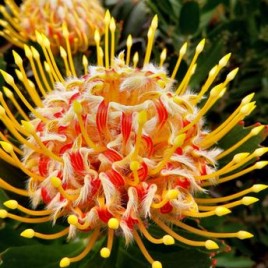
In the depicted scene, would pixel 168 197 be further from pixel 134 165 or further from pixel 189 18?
pixel 189 18

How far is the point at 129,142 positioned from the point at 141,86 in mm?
124

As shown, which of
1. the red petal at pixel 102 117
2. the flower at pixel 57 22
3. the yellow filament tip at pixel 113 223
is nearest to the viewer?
the yellow filament tip at pixel 113 223

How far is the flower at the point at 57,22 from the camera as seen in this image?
1461mm

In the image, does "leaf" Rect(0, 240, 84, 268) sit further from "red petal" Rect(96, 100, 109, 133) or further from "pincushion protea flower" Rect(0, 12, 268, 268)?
"red petal" Rect(96, 100, 109, 133)

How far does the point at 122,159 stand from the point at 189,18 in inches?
26.1

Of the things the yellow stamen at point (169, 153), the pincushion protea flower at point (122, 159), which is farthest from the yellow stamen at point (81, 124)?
the yellow stamen at point (169, 153)

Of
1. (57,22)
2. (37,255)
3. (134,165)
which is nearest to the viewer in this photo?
(134,165)

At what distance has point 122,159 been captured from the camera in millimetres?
960

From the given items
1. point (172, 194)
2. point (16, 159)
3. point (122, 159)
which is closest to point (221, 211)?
point (172, 194)

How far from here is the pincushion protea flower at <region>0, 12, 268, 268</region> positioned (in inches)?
36.7

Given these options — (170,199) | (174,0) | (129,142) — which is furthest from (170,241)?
(174,0)

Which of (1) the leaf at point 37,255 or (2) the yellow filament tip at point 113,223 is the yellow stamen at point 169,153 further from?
(1) the leaf at point 37,255

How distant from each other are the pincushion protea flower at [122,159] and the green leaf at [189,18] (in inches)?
18.0

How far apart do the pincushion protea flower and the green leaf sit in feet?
1.50
